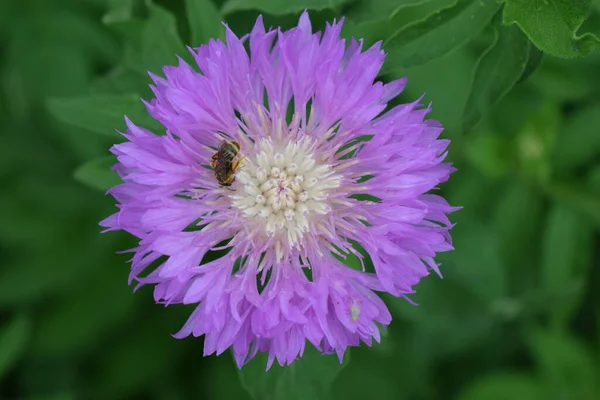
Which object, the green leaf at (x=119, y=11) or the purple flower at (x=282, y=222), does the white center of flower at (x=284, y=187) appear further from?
the green leaf at (x=119, y=11)

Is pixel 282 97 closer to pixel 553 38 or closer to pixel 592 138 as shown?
pixel 553 38

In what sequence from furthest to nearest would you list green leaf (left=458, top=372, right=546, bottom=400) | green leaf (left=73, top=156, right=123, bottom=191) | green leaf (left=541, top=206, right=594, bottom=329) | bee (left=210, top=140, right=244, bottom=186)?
green leaf (left=458, top=372, right=546, bottom=400)
green leaf (left=541, top=206, right=594, bottom=329)
green leaf (left=73, top=156, right=123, bottom=191)
bee (left=210, top=140, right=244, bottom=186)

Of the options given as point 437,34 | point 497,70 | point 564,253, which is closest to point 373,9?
point 437,34

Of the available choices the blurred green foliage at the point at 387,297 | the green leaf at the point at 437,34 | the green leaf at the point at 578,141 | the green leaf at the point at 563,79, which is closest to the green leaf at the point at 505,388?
the blurred green foliage at the point at 387,297

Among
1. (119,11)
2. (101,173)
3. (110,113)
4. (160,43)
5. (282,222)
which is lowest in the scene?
(282,222)

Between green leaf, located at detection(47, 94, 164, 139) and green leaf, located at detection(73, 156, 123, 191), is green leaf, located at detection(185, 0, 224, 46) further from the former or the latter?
green leaf, located at detection(73, 156, 123, 191)

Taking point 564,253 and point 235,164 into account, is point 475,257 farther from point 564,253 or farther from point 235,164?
point 235,164

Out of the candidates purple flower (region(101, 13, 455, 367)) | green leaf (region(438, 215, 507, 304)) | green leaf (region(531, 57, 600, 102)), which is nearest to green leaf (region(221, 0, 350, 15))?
purple flower (region(101, 13, 455, 367))

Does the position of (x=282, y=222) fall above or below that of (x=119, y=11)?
below
